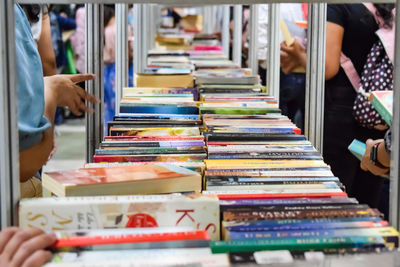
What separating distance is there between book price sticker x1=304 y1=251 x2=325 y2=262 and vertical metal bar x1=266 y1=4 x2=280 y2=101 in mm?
1916

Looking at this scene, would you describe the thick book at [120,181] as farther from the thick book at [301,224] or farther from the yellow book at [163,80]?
the yellow book at [163,80]

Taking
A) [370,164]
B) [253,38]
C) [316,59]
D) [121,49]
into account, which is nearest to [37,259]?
[316,59]

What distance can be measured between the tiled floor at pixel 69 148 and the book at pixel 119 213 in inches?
140

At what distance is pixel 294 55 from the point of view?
335cm

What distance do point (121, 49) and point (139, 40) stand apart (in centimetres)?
99

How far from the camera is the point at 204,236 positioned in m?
0.84

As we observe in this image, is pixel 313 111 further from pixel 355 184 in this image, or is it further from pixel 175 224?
pixel 355 184

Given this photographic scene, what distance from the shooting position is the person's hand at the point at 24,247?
78 centimetres

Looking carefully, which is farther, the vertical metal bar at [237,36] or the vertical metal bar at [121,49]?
the vertical metal bar at [237,36]

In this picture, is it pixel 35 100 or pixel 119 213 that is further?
pixel 35 100

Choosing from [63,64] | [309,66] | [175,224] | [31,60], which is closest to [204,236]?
[175,224]

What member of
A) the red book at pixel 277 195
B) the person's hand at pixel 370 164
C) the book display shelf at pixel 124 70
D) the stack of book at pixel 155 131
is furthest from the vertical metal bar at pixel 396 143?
the person's hand at pixel 370 164

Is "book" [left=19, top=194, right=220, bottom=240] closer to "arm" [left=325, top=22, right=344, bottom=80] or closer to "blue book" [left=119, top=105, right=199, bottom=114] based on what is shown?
"blue book" [left=119, top=105, right=199, bottom=114]

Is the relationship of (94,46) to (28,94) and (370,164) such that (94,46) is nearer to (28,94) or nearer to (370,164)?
(28,94)
